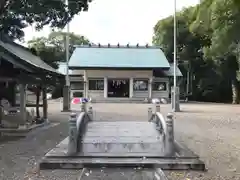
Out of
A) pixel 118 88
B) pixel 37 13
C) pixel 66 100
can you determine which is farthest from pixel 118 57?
pixel 37 13

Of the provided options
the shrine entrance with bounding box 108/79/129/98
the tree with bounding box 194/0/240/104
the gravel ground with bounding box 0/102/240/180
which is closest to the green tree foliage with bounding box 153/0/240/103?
the shrine entrance with bounding box 108/79/129/98

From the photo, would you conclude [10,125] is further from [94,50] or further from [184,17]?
[184,17]

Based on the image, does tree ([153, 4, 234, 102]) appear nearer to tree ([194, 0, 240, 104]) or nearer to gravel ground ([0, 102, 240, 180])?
gravel ground ([0, 102, 240, 180])

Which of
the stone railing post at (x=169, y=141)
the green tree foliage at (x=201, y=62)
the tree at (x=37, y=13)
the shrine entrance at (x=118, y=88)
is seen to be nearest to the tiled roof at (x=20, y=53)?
the tree at (x=37, y=13)

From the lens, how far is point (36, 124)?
59.7 feet

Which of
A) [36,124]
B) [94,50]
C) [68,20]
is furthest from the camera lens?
[94,50]

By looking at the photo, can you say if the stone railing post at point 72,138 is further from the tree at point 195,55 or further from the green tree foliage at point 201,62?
the tree at point 195,55

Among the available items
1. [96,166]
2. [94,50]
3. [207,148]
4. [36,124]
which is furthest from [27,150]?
[94,50]

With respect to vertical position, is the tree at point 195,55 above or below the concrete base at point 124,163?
above

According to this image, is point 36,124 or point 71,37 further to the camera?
point 71,37

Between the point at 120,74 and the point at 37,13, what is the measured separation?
28.8 m

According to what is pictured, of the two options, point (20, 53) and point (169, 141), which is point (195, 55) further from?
point (169, 141)

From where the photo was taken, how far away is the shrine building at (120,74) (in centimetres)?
4622

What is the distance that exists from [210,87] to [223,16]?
4345cm
